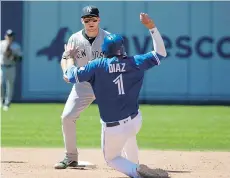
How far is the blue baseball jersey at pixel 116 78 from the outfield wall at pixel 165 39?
14814mm

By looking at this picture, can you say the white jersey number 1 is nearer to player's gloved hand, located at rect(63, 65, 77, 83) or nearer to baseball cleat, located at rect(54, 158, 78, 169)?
player's gloved hand, located at rect(63, 65, 77, 83)

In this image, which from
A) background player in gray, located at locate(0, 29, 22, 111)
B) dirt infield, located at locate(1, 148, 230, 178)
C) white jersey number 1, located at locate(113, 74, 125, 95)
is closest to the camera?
white jersey number 1, located at locate(113, 74, 125, 95)

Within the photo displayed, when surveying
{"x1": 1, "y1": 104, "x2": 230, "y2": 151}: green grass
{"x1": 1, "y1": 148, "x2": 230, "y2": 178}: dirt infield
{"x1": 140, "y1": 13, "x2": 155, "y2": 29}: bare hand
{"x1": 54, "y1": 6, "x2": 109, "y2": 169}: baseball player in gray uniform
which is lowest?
{"x1": 1, "y1": 104, "x2": 230, "y2": 151}: green grass

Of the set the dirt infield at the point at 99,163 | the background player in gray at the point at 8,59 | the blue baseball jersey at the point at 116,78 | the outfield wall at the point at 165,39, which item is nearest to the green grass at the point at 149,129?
the background player in gray at the point at 8,59

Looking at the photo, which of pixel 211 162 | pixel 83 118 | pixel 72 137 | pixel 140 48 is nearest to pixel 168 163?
pixel 211 162

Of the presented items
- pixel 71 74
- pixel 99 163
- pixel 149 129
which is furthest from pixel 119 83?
pixel 149 129

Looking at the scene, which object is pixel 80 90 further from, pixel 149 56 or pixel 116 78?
pixel 149 56

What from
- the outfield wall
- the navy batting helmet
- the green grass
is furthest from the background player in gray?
the navy batting helmet

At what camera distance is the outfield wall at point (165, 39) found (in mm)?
21406

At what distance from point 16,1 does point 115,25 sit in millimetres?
3285

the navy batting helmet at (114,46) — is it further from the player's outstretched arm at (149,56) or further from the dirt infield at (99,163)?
the dirt infield at (99,163)

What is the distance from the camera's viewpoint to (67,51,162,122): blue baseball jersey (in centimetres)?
657

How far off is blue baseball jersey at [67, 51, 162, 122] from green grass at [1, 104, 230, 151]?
3.71 m

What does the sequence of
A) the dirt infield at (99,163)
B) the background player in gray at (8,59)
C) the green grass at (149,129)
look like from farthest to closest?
the background player in gray at (8,59)
the green grass at (149,129)
the dirt infield at (99,163)
